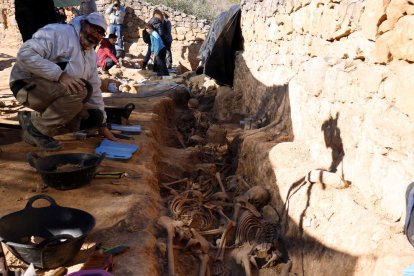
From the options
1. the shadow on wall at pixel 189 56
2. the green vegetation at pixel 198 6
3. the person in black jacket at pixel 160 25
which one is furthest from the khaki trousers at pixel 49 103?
the green vegetation at pixel 198 6

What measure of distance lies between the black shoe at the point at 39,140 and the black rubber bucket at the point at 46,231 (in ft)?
6.50

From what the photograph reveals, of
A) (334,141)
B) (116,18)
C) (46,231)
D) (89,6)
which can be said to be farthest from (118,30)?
(46,231)

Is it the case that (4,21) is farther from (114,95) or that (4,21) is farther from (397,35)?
(397,35)

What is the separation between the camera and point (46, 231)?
284 centimetres

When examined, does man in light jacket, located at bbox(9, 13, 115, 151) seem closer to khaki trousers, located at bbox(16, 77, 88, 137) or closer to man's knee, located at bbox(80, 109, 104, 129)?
khaki trousers, located at bbox(16, 77, 88, 137)

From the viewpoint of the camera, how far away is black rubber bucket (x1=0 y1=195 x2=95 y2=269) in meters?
2.42

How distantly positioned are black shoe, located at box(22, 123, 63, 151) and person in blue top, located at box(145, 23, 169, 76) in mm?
8490

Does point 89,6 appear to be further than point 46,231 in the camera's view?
Yes

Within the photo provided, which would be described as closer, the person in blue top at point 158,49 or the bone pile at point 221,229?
the bone pile at point 221,229

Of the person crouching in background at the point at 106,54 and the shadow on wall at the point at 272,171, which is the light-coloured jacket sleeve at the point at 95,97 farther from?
the person crouching in background at the point at 106,54

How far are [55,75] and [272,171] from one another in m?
2.54

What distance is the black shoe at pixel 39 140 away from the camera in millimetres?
4641

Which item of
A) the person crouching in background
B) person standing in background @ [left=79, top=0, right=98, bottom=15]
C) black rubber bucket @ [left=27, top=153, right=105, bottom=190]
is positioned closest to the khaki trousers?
black rubber bucket @ [left=27, top=153, right=105, bottom=190]

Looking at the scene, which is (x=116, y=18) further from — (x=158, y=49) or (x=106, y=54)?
(x=106, y=54)
